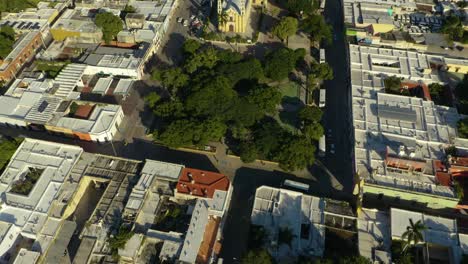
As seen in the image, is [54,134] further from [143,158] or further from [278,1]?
[278,1]

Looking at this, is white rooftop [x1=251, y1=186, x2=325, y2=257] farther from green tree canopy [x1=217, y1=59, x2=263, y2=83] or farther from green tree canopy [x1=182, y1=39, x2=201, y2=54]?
green tree canopy [x1=182, y1=39, x2=201, y2=54]

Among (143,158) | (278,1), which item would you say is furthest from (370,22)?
(143,158)

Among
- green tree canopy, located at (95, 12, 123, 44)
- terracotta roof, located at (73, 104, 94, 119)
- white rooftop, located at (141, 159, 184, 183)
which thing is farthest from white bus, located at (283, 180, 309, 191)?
green tree canopy, located at (95, 12, 123, 44)

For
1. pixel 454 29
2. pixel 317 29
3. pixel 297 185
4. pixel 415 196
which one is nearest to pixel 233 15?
pixel 317 29

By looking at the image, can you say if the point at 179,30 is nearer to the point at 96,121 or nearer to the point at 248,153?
the point at 96,121

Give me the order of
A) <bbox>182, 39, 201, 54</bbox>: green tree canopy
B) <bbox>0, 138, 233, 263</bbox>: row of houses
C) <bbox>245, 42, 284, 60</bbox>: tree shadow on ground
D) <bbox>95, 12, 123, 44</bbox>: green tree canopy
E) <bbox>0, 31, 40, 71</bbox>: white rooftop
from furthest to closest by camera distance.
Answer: <bbox>245, 42, 284, 60</bbox>: tree shadow on ground → <bbox>95, 12, 123, 44</bbox>: green tree canopy → <bbox>182, 39, 201, 54</bbox>: green tree canopy → <bbox>0, 31, 40, 71</bbox>: white rooftop → <bbox>0, 138, 233, 263</bbox>: row of houses

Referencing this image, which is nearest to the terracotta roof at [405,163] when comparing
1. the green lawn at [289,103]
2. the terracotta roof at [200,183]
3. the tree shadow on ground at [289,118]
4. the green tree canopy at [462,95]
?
the green lawn at [289,103]
